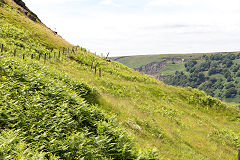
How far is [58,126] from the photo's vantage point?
803 cm

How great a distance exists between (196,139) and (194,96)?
67.6 ft

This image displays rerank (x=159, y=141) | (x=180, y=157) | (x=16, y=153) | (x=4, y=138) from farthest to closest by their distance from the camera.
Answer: (x=159, y=141)
(x=180, y=157)
(x=4, y=138)
(x=16, y=153)

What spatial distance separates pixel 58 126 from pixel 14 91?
3.58m

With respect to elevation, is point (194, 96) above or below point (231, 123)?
above

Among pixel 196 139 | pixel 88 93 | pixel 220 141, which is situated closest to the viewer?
pixel 88 93

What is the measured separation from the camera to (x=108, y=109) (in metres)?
14.9

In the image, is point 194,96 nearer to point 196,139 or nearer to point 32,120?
point 196,139

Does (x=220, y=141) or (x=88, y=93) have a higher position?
(x=88, y=93)

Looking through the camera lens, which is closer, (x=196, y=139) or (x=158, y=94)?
(x=196, y=139)

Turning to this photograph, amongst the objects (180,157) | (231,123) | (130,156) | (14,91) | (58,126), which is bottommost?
(231,123)

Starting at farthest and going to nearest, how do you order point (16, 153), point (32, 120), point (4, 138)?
point (32, 120) → point (4, 138) → point (16, 153)

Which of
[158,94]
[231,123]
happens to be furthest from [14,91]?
[231,123]

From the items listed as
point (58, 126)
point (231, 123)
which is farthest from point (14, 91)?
point (231, 123)

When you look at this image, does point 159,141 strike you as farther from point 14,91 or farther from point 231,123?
point 231,123
